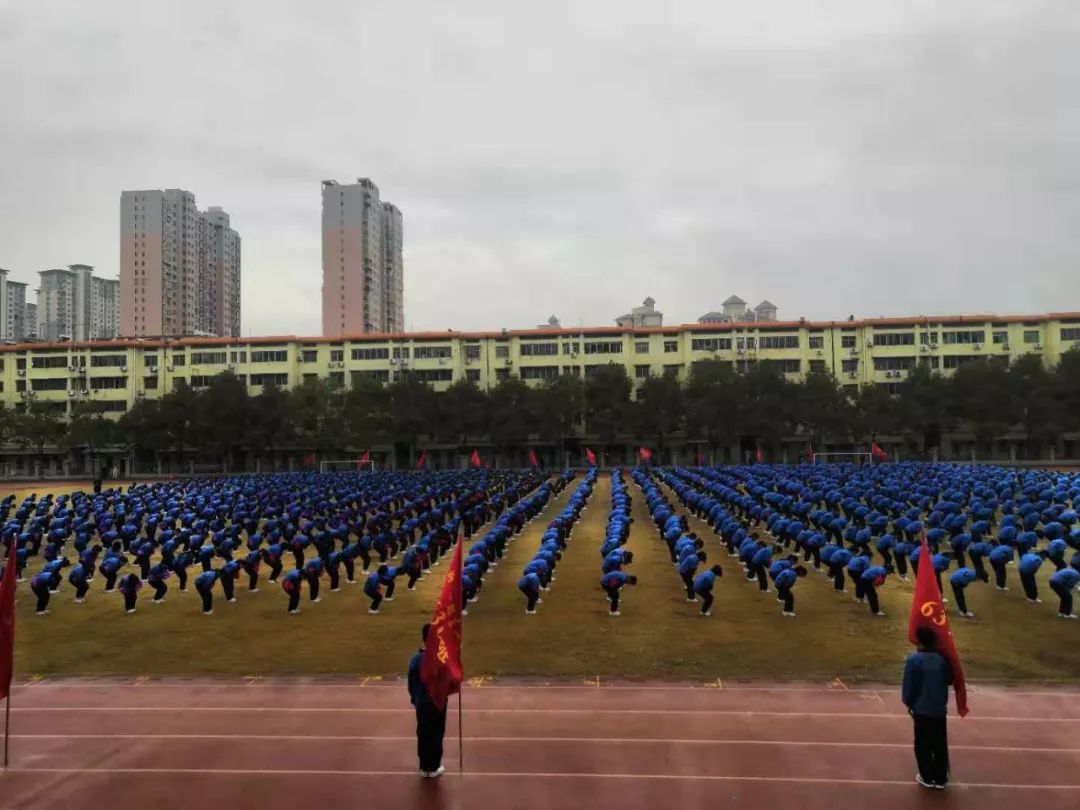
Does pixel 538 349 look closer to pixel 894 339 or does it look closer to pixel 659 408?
pixel 659 408

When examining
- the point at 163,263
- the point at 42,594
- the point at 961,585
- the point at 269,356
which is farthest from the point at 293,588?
the point at 163,263

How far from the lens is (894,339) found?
2729 inches

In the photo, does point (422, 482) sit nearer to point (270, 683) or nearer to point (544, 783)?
point (270, 683)

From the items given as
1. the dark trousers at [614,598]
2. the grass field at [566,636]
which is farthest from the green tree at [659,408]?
the dark trousers at [614,598]

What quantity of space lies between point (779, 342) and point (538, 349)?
21513 millimetres

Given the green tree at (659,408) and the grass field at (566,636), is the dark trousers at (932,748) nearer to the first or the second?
the grass field at (566,636)

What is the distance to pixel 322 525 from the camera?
71.0 ft

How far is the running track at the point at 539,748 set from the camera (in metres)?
7.11

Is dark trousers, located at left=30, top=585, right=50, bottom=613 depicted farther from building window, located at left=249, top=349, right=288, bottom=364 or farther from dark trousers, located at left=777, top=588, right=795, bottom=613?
building window, located at left=249, top=349, right=288, bottom=364

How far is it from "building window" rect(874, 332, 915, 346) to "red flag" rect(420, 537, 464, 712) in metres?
69.0

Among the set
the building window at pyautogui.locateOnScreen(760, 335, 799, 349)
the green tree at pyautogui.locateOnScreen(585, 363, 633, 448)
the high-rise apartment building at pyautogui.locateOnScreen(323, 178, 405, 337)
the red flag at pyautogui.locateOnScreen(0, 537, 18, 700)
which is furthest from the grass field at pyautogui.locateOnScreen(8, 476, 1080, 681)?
the high-rise apartment building at pyautogui.locateOnScreen(323, 178, 405, 337)

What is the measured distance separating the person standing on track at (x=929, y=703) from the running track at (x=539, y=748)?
220 mm

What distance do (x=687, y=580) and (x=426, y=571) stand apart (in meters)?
6.64

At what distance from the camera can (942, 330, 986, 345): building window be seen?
2697 inches
